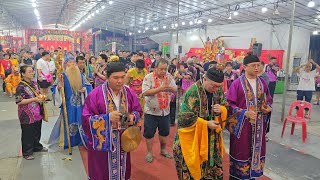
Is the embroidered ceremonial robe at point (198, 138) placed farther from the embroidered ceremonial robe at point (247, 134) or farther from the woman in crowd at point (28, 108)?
the woman in crowd at point (28, 108)

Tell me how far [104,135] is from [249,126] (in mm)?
1515

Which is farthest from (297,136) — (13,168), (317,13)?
(317,13)

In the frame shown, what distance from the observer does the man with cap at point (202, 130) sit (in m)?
2.28

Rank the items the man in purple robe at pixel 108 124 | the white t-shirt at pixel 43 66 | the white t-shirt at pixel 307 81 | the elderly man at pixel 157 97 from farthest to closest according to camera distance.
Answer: the white t-shirt at pixel 307 81 < the white t-shirt at pixel 43 66 < the elderly man at pixel 157 97 < the man in purple robe at pixel 108 124

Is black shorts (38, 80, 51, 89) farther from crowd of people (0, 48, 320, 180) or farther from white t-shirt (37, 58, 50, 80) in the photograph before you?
crowd of people (0, 48, 320, 180)

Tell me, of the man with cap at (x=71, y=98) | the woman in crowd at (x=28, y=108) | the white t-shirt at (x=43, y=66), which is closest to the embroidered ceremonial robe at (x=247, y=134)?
the man with cap at (x=71, y=98)

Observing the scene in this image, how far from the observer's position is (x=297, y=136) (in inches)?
211

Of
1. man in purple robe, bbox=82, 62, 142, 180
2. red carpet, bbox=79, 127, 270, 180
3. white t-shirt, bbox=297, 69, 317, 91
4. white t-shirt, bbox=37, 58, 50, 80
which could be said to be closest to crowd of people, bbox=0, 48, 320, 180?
man in purple robe, bbox=82, 62, 142, 180

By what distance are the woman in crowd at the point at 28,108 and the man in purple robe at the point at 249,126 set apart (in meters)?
2.64

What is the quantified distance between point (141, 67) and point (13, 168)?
2343 mm

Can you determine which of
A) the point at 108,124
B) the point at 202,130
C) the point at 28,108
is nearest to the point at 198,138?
the point at 202,130

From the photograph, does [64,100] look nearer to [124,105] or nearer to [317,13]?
[124,105]

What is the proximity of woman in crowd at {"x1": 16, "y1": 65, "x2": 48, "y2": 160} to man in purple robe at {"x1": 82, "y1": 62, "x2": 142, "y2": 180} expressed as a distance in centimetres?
186

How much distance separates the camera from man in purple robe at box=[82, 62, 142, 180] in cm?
220
